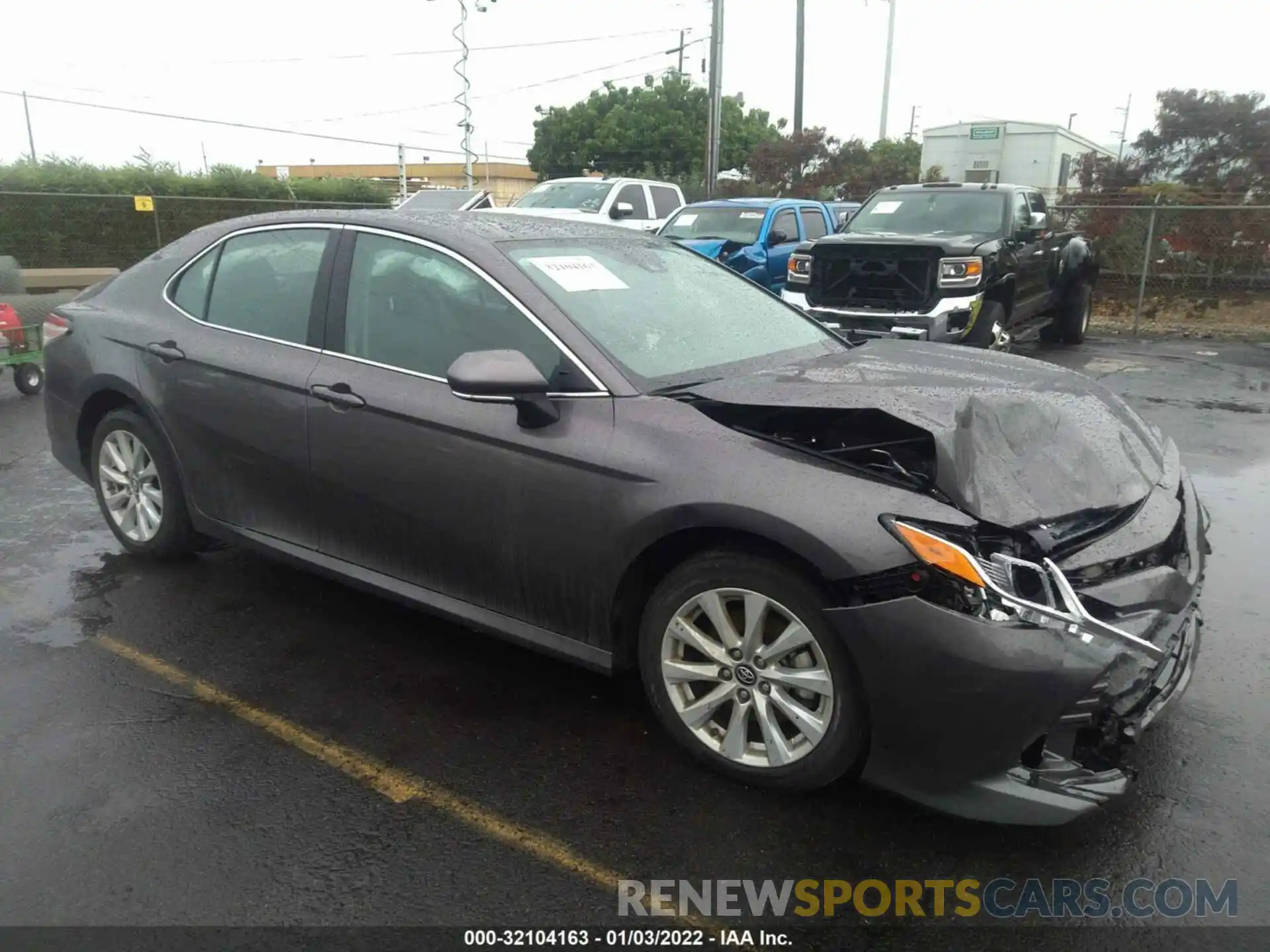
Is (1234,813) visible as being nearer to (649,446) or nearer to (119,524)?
(649,446)

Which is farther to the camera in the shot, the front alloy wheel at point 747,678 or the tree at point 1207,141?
the tree at point 1207,141

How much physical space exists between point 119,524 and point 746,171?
24367 millimetres

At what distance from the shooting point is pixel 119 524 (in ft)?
15.6

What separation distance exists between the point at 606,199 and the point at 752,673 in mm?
13459

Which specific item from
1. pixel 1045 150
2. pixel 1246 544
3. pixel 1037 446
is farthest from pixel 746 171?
pixel 1037 446

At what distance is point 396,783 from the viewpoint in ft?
9.91

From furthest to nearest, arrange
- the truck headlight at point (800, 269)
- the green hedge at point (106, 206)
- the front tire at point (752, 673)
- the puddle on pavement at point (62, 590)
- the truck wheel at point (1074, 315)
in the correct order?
A: the green hedge at point (106, 206)
the truck wheel at point (1074, 315)
the truck headlight at point (800, 269)
the puddle on pavement at point (62, 590)
the front tire at point (752, 673)

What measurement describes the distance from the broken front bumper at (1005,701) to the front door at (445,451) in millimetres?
965

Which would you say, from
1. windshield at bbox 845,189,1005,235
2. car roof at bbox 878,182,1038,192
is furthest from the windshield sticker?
car roof at bbox 878,182,1038,192

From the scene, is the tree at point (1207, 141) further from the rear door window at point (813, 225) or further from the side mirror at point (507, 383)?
the side mirror at point (507, 383)

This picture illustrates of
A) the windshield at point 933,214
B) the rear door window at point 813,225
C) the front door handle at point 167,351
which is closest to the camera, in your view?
the front door handle at point 167,351

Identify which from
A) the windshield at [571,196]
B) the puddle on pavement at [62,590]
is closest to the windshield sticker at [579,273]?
the puddle on pavement at [62,590]

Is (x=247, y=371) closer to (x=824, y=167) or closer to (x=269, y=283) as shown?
(x=269, y=283)

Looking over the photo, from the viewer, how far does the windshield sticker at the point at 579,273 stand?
139 inches
